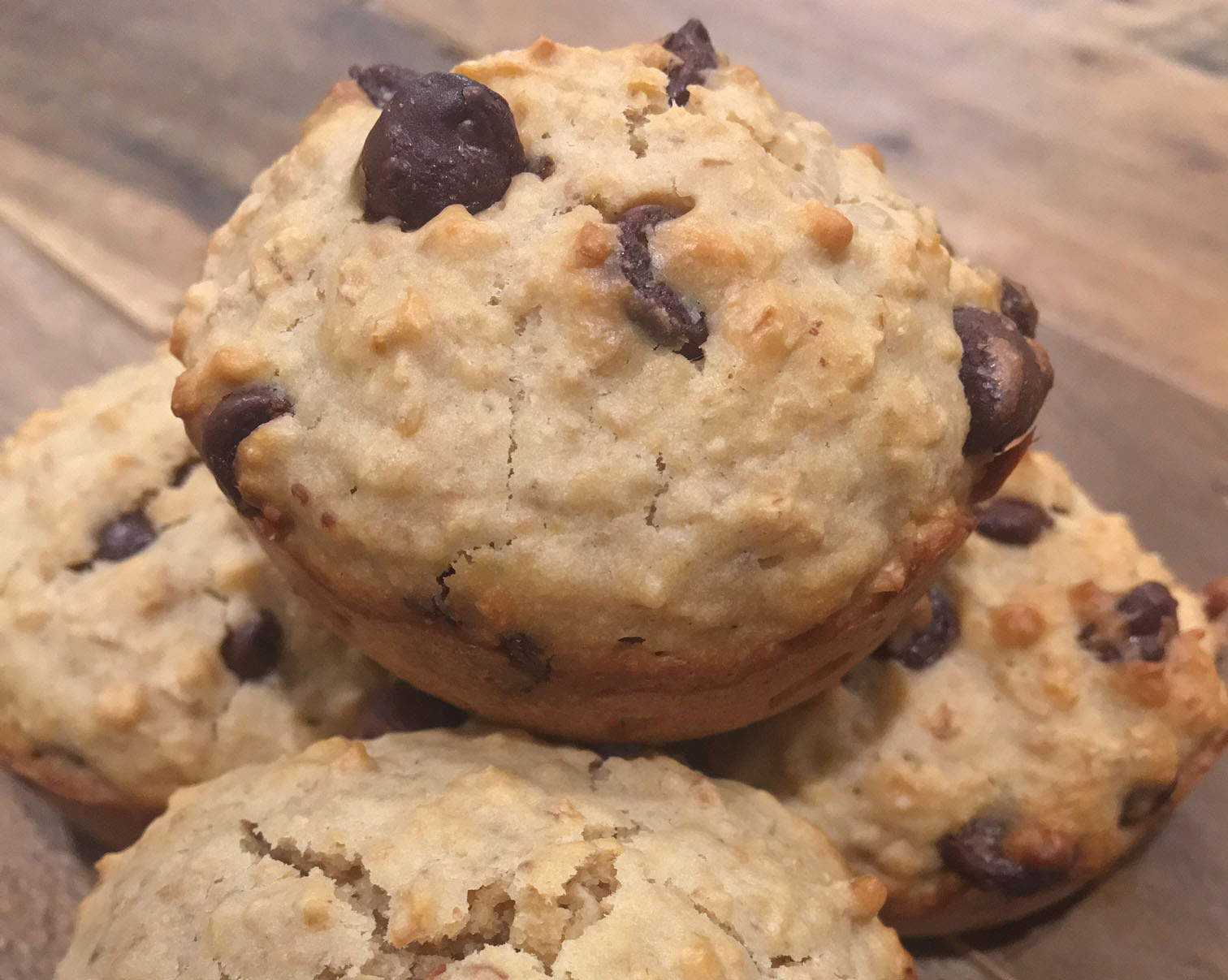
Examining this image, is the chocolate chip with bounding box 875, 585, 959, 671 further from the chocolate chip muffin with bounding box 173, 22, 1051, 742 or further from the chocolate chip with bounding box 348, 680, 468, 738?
the chocolate chip with bounding box 348, 680, 468, 738

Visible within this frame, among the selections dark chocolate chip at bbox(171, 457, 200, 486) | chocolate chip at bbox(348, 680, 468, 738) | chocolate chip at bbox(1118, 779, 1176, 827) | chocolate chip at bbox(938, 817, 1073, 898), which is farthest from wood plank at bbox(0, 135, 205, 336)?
chocolate chip at bbox(1118, 779, 1176, 827)

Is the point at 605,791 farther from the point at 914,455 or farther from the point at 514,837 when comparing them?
the point at 914,455

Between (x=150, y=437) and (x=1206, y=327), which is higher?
(x=1206, y=327)

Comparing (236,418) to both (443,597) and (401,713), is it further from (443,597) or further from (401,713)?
(401,713)

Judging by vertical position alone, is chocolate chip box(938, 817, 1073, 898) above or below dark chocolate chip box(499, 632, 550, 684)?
below

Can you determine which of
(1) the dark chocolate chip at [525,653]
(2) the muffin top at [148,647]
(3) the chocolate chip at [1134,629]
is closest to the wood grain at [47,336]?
(2) the muffin top at [148,647]

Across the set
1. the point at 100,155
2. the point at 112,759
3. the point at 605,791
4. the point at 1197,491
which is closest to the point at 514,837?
the point at 605,791

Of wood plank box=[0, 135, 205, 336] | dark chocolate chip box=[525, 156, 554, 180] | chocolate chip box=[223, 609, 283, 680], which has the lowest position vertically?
wood plank box=[0, 135, 205, 336]
